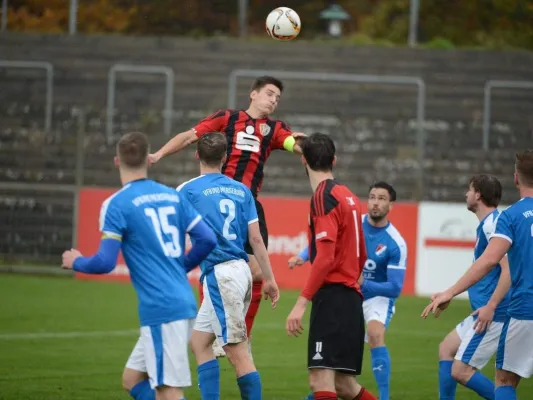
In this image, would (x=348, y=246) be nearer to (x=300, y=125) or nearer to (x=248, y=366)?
(x=248, y=366)

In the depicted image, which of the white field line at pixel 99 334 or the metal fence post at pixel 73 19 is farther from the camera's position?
the metal fence post at pixel 73 19

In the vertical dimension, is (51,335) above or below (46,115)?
below

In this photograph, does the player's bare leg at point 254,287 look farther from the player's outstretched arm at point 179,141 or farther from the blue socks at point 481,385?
the blue socks at point 481,385

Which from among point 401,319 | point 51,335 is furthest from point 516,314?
point 401,319

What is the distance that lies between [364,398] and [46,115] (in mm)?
17555

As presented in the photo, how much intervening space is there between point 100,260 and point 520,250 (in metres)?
3.20

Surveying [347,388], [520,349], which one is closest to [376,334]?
[347,388]

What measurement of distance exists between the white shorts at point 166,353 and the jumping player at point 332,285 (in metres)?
1.08

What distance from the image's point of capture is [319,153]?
8.17 metres

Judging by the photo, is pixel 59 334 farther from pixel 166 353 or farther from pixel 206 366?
pixel 166 353

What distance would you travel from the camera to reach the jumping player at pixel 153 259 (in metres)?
7.04

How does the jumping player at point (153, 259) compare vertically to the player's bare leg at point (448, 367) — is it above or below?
above

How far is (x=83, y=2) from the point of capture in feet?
93.6

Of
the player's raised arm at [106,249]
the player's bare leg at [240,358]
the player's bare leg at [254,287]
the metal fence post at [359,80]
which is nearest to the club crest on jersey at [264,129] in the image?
the player's bare leg at [254,287]
